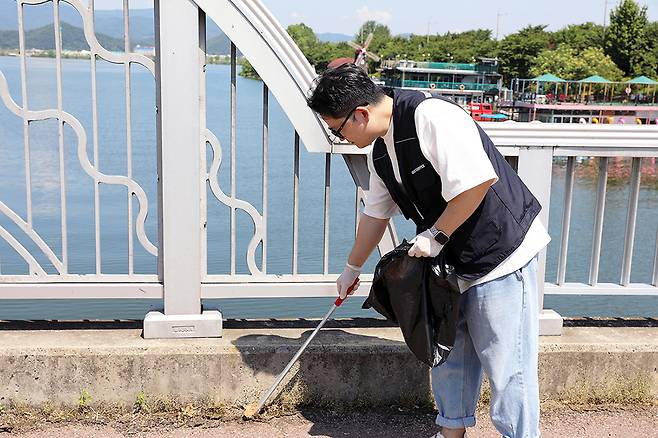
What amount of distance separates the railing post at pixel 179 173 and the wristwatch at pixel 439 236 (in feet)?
4.21

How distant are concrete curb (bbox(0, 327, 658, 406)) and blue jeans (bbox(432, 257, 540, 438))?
766mm

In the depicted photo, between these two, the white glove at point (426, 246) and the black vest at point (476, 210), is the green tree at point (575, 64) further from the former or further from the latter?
the white glove at point (426, 246)

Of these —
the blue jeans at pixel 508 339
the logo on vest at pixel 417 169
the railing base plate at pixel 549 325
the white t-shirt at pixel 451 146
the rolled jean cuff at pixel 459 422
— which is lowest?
the rolled jean cuff at pixel 459 422

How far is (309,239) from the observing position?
948 cm

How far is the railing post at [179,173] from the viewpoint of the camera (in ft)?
11.5

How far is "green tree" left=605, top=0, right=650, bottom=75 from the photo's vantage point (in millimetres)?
74000

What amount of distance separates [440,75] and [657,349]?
78647 mm

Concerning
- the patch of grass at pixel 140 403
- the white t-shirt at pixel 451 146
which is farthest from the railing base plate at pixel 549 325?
the patch of grass at pixel 140 403

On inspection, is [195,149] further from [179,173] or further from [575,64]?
[575,64]

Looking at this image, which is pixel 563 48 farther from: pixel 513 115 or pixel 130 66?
pixel 130 66

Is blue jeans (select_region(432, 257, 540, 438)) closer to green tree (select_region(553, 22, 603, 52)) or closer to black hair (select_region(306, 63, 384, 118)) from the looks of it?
black hair (select_region(306, 63, 384, 118))

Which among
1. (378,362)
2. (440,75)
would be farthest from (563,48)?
(378,362)

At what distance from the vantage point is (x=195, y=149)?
3596 mm

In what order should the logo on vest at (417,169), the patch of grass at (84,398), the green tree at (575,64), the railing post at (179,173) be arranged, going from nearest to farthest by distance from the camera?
the logo on vest at (417,169) → the railing post at (179,173) → the patch of grass at (84,398) → the green tree at (575,64)
